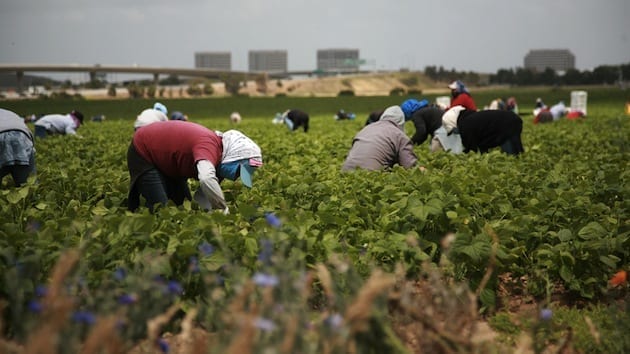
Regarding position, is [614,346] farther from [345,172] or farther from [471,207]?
[345,172]

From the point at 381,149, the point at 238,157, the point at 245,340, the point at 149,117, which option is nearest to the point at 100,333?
the point at 245,340

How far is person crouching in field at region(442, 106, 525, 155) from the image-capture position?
9102 mm

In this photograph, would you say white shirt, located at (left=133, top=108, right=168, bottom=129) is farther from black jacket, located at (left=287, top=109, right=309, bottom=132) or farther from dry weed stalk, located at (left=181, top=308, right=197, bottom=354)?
black jacket, located at (left=287, top=109, right=309, bottom=132)

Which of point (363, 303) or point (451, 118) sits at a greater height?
point (451, 118)

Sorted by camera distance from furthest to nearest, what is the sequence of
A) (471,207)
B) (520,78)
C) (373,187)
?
(520,78) < (373,187) < (471,207)

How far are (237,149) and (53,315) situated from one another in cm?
286

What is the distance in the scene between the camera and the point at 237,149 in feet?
15.3

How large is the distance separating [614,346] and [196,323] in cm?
199

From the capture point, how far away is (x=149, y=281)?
7.63 feet

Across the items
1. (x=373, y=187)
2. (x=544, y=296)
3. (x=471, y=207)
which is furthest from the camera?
(x=373, y=187)

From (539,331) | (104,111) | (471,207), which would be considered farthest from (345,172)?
(104,111)

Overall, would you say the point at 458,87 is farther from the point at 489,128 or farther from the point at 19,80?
the point at 19,80

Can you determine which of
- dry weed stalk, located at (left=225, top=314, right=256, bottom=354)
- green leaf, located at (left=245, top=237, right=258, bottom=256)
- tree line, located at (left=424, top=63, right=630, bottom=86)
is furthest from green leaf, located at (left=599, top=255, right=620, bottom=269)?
tree line, located at (left=424, top=63, right=630, bottom=86)

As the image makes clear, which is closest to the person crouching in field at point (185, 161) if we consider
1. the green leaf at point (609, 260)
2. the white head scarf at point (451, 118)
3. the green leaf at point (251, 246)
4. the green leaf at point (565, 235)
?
the green leaf at point (251, 246)
